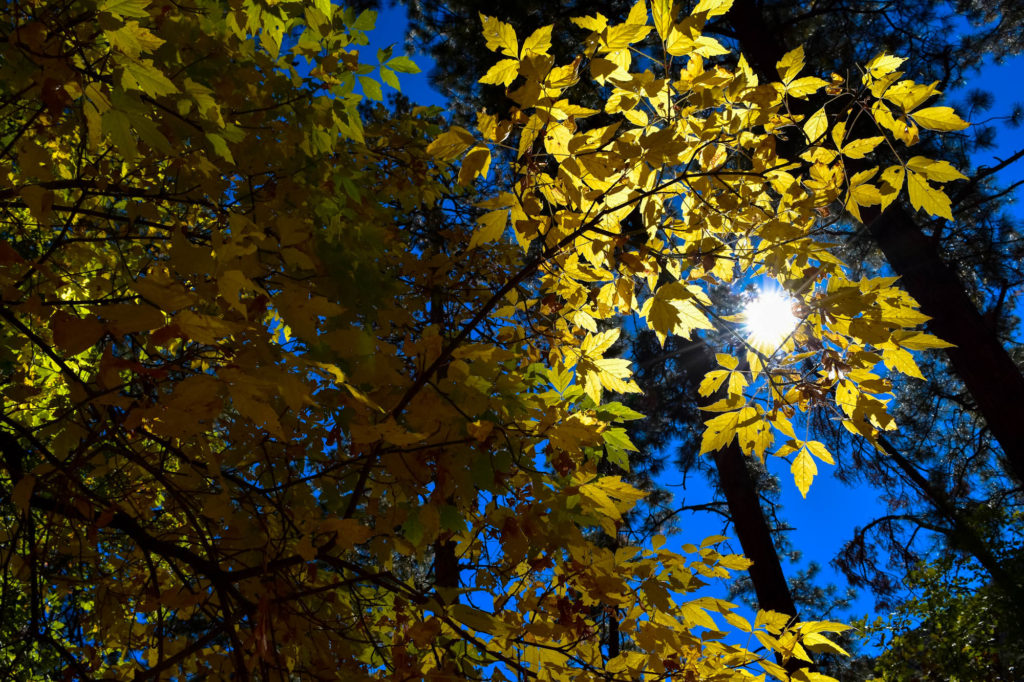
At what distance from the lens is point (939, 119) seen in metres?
1.68

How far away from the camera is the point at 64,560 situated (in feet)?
8.94

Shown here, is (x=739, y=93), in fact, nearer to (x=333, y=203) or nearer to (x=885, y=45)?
(x=333, y=203)

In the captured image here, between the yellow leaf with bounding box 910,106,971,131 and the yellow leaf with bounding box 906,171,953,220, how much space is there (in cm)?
14

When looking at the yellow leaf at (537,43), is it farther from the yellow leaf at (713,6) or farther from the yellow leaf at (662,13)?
the yellow leaf at (713,6)

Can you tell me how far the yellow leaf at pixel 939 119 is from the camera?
1.67m

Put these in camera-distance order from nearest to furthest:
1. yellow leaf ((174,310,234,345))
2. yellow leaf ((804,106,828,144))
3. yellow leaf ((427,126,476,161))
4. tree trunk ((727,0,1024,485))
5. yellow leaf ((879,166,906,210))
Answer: yellow leaf ((174,310,234,345)) < yellow leaf ((427,126,476,161)) < yellow leaf ((879,166,906,210)) < yellow leaf ((804,106,828,144)) < tree trunk ((727,0,1024,485))

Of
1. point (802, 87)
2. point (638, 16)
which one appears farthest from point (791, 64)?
point (638, 16)

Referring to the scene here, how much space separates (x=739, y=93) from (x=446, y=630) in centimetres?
205

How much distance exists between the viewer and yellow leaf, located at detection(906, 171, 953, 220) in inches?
68.9

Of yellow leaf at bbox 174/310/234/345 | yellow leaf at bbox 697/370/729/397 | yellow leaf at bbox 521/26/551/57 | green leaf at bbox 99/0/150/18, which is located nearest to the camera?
yellow leaf at bbox 174/310/234/345

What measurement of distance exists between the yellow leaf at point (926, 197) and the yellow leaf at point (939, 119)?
0.14 m

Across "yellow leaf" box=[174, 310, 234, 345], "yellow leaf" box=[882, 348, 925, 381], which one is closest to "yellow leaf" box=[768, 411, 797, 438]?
"yellow leaf" box=[882, 348, 925, 381]

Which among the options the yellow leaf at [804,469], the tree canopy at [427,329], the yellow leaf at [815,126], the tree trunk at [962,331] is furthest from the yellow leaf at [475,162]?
the tree trunk at [962,331]

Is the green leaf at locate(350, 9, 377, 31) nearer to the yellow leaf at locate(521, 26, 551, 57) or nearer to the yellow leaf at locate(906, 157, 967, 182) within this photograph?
the yellow leaf at locate(521, 26, 551, 57)
